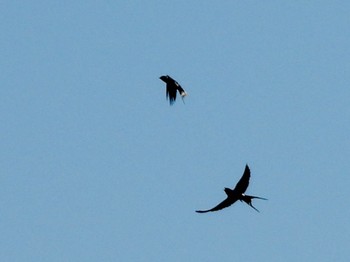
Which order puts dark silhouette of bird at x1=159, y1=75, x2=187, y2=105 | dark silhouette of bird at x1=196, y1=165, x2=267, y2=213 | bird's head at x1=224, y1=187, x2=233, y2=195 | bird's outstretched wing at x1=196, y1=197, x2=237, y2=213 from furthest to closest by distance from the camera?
dark silhouette of bird at x1=159, y1=75, x2=187, y2=105 → bird's outstretched wing at x1=196, y1=197, x2=237, y2=213 → bird's head at x1=224, y1=187, x2=233, y2=195 → dark silhouette of bird at x1=196, y1=165, x2=267, y2=213

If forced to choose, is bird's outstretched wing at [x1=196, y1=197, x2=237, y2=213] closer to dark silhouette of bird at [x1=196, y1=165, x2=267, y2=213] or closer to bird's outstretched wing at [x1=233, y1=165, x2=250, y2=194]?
dark silhouette of bird at [x1=196, y1=165, x2=267, y2=213]

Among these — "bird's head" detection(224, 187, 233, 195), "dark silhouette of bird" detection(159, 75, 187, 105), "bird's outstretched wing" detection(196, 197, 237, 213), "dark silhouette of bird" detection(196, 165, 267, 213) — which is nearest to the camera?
"dark silhouette of bird" detection(196, 165, 267, 213)

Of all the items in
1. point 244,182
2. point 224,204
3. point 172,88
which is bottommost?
point 224,204

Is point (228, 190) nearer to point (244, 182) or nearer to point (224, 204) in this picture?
point (224, 204)

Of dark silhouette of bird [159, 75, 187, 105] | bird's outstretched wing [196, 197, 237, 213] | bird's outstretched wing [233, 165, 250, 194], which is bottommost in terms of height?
bird's outstretched wing [196, 197, 237, 213]

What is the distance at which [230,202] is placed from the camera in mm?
47750

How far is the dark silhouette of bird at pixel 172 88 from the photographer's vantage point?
52.5 metres

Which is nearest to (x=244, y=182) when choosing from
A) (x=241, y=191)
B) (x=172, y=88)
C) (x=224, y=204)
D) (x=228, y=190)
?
(x=241, y=191)

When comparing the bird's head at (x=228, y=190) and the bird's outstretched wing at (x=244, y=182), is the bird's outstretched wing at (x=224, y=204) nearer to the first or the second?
the bird's head at (x=228, y=190)

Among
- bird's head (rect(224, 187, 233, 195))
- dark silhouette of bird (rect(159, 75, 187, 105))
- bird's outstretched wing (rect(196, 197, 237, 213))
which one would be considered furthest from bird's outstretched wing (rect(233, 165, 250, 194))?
dark silhouette of bird (rect(159, 75, 187, 105))

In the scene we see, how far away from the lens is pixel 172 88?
2088 inches

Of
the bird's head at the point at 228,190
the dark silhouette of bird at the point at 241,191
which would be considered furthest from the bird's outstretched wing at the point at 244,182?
the bird's head at the point at 228,190

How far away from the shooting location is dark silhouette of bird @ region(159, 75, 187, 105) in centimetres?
5247

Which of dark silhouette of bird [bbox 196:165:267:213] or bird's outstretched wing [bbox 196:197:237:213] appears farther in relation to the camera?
bird's outstretched wing [bbox 196:197:237:213]
